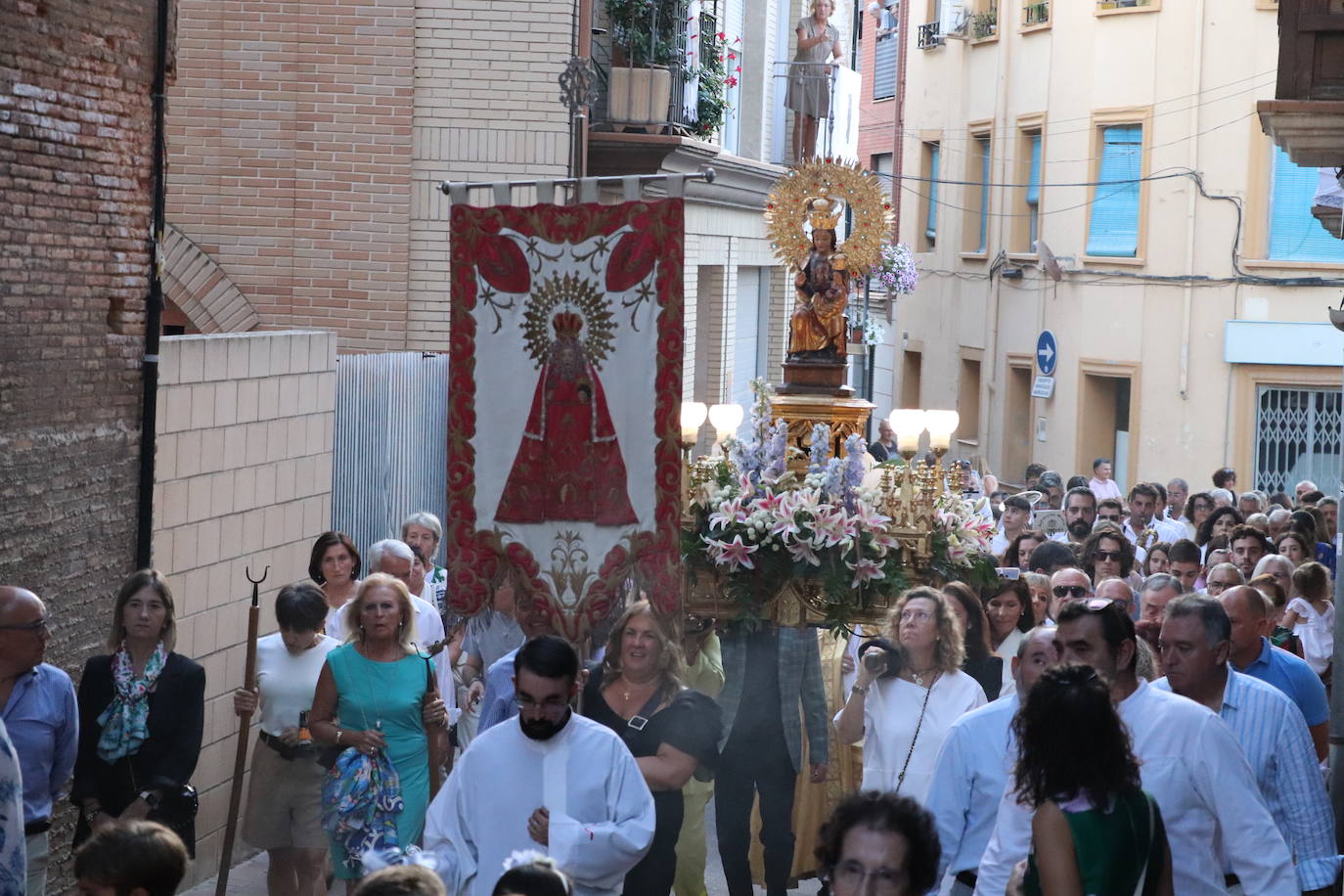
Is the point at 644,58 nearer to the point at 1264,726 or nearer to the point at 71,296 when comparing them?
the point at 71,296

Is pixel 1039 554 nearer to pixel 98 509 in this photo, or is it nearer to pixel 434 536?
pixel 434 536

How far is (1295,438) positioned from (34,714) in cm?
1980

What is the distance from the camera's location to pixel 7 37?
795 centimetres

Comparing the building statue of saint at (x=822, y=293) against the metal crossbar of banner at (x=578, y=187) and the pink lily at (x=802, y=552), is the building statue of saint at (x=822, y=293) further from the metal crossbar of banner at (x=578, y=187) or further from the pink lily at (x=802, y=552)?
the metal crossbar of banner at (x=578, y=187)

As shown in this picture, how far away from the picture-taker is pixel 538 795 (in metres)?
5.89

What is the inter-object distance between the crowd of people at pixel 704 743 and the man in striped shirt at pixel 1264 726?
0.01 meters

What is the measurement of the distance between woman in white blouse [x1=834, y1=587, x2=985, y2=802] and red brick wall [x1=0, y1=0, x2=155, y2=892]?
348cm

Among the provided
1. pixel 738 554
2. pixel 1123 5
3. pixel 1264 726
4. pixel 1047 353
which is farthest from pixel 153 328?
pixel 1123 5

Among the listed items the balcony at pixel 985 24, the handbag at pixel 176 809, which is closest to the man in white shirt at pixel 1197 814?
the handbag at pixel 176 809

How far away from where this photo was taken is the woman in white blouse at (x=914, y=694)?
7684 millimetres

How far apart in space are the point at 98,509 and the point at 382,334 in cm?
617

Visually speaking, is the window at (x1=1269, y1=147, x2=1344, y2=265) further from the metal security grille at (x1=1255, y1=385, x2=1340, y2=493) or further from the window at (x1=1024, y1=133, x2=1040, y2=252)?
the window at (x1=1024, y1=133, x2=1040, y2=252)

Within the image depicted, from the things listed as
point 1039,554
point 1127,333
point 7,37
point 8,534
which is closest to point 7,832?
point 8,534

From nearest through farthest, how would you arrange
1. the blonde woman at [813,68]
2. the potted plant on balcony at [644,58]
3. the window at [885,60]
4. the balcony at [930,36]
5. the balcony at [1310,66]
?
the balcony at [1310,66]
the potted plant on balcony at [644,58]
the blonde woman at [813,68]
the balcony at [930,36]
the window at [885,60]
